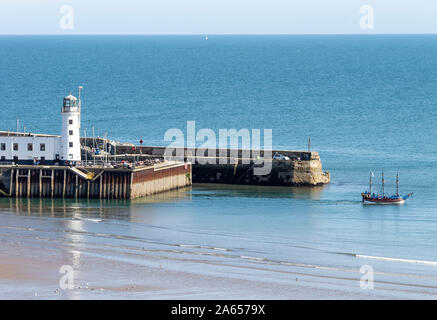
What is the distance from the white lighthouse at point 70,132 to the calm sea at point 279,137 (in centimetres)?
583

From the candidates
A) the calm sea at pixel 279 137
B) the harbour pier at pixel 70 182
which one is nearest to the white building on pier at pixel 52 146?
the harbour pier at pixel 70 182

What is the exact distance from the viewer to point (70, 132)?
225 ft

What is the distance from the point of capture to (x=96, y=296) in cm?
4041

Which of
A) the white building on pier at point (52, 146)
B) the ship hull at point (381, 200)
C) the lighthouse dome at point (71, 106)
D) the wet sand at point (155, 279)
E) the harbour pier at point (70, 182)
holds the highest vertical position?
the lighthouse dome at point (71, 106)

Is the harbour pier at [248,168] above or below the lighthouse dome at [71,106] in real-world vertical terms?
below

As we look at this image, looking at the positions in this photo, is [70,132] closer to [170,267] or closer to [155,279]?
[170,267]

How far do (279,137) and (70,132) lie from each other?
118ft

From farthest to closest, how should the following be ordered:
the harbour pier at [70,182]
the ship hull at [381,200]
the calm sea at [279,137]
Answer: the ship hull at [381,200]
the harbour pier at [70,182]
the calm sea at [279,137]

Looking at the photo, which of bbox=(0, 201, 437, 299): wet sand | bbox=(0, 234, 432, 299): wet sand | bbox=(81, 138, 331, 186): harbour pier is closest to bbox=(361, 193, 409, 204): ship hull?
bbox=(81, 138, 331, 186): harbour pier

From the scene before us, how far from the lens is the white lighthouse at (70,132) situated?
6819 centimetres

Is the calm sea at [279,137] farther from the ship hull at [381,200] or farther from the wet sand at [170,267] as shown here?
the ship hull at [381,200]

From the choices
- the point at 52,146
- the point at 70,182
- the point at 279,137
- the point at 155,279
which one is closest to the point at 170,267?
the point at 155,279

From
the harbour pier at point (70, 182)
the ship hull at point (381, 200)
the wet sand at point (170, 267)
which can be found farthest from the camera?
the ship hull at point (381, 200)
